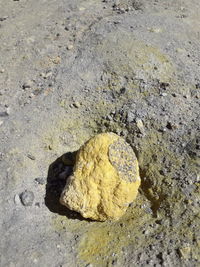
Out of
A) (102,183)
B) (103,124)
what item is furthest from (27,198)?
(103,124)

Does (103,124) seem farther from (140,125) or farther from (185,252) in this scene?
(185,252)

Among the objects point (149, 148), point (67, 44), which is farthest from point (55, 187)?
point (67, 44)

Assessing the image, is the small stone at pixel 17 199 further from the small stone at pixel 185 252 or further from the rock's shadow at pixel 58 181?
the small stone at pixel 185 252

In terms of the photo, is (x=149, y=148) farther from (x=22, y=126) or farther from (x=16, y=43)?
(x=16, y=43)

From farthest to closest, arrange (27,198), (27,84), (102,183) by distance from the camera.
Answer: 1. (27,84)
2. (27,198)
3. (102,183)

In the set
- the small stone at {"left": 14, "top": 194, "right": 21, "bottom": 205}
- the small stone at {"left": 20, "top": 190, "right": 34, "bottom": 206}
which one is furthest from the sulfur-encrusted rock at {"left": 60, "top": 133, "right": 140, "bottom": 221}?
the small stone at {"left": 14, "top": 194, "right": 21, "bottom": 205}
